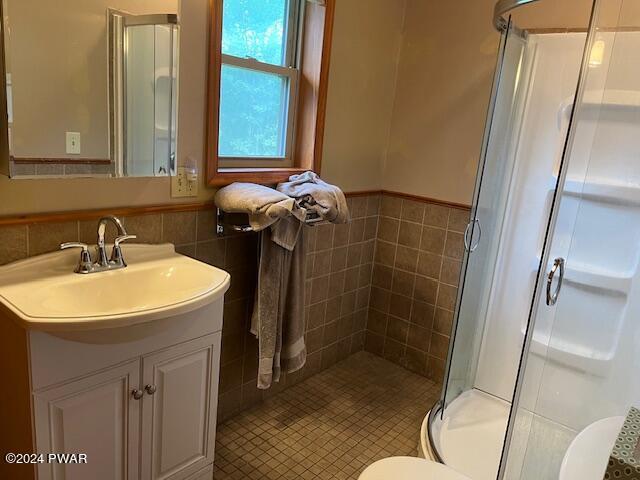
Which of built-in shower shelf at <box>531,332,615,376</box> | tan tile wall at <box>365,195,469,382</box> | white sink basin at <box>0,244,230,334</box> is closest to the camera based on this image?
white sink basin at <box>0,244,230,334</box>

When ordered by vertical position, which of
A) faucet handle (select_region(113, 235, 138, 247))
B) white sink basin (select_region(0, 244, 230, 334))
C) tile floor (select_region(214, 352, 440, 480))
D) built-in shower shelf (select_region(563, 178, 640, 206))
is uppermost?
built-in shower shelf (select_region(563, 178, 640, 206))

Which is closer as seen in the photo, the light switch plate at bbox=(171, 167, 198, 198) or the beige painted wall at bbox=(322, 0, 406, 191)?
the light switch plate at bbox=(171, 167, 198, 198)

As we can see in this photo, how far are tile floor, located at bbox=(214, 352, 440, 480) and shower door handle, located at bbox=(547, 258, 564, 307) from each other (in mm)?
1028

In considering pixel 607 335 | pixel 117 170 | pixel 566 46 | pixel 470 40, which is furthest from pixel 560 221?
pixel 117 170

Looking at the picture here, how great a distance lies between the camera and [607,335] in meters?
2.03

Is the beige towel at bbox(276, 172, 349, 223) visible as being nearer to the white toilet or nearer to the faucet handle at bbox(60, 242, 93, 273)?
the faucet handle at bbox(60, 242, 93, 273)

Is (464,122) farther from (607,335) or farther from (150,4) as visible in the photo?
(150,4)

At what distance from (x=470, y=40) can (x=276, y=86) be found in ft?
A: 3.43

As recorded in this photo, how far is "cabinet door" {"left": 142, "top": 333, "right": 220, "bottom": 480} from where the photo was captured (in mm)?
1566

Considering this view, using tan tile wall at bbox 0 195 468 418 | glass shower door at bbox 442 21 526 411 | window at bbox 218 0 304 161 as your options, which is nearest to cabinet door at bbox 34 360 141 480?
tan tile wall at bbox 0 195 468 418

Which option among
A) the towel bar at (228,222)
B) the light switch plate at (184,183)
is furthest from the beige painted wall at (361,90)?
the light switch plate at (184,183)

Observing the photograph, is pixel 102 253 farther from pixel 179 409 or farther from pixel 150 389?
pixel 179 409

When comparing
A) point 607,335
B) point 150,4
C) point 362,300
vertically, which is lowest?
point 362,300

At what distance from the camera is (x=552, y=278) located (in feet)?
5.45
